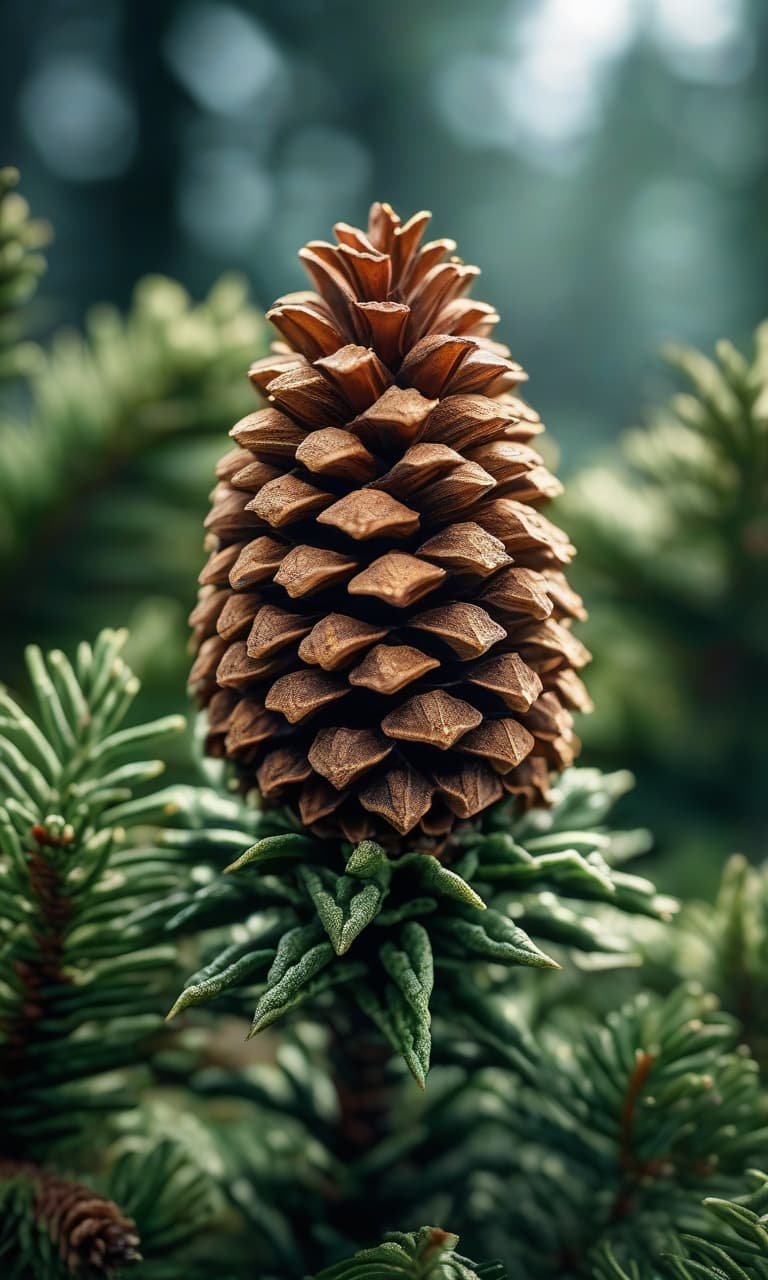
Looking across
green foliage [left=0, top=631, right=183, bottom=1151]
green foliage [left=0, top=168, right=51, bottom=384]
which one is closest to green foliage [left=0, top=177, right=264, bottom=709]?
green foliage [left=0, top=168, right=51, bottom=384]

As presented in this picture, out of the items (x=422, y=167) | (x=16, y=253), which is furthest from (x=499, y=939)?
(x=422, y=167)

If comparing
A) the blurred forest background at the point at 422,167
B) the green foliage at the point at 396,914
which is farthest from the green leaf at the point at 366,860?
the blurred forest background at the point at 422,167

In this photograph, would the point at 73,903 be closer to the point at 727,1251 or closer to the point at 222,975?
the point at 222,975

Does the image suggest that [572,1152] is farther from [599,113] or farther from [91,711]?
[599,113]

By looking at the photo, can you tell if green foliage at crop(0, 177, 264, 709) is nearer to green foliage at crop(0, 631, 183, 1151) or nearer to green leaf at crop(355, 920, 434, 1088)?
green foliage at crop(0, 631, 183, 1151)

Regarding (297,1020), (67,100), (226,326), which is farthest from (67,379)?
(67,100)
